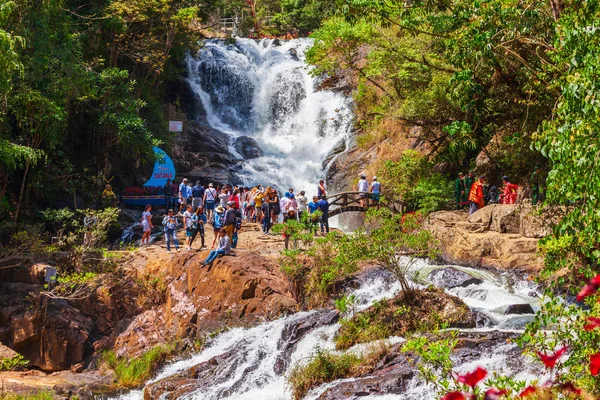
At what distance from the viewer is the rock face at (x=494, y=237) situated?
1537 centimetres

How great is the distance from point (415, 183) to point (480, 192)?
3.72 meters

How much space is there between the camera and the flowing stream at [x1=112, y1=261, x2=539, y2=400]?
11.3 meters

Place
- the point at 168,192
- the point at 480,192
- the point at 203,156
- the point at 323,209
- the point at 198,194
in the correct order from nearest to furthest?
1. the point at 480,192
2. the point at 323,209
3. the point at 198,194
4. the point at 168,192
5. the point at 203,156

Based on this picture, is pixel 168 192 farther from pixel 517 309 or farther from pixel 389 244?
pixel 517 309

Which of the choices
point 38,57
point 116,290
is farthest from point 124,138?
point 116,290

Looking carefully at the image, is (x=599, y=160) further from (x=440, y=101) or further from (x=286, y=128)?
(x=286, y=128)

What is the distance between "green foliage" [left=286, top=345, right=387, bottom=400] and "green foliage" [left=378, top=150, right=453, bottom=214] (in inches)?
370

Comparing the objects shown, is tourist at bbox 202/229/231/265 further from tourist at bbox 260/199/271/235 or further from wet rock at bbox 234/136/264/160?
wet rock at bbox 234/136/264/160

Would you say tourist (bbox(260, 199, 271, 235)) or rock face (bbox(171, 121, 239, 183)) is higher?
rock face (bbox(171, 121, 239, 183))

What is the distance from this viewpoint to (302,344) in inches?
499

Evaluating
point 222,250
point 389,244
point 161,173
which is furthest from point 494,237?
point 161,173

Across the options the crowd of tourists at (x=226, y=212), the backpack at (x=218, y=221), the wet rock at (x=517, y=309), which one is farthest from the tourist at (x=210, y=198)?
the wet rock at (x=517, y=309)

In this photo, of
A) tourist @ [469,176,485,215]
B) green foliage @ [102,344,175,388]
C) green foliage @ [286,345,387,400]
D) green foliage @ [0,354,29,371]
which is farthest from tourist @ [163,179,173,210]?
green foliage @ [286,345,387,400]

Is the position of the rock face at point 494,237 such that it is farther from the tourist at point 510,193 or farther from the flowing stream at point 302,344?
the tourist at point 510,193
